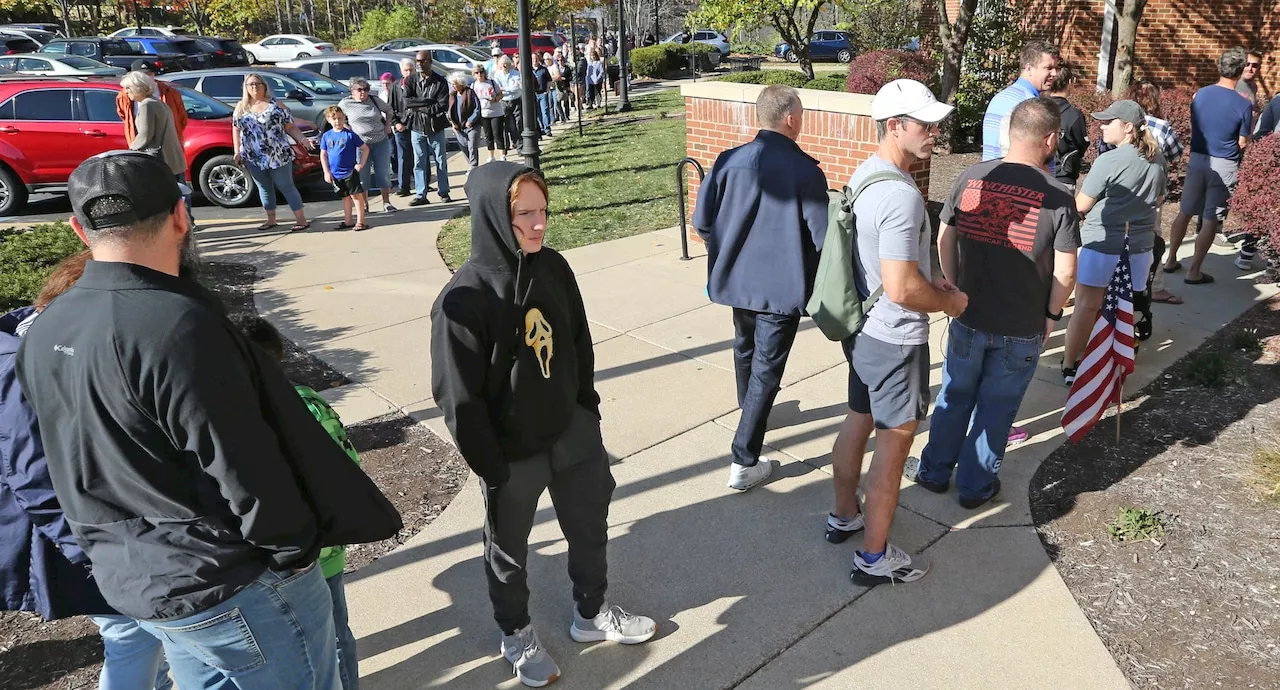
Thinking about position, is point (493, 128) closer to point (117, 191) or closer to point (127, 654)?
point (127, 654)

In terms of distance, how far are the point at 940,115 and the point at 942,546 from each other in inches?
71.5

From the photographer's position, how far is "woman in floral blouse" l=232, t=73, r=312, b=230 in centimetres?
924

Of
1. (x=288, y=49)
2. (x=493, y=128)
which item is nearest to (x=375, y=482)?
(x=493, y=128)

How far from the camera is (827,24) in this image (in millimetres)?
56906

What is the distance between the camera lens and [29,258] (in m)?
6.86

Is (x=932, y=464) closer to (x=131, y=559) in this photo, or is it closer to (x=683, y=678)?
(x=683, y=678)

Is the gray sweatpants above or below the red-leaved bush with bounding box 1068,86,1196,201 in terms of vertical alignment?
below

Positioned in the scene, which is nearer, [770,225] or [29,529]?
[29,529]

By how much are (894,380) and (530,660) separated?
5.41 feet

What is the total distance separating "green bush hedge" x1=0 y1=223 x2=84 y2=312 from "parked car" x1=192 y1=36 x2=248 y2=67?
69.1 ft

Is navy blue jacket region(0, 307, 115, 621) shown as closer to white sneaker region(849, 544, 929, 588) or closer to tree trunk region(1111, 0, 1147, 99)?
white sneaker region(849, 544, 929, 588)

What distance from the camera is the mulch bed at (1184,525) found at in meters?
3.26

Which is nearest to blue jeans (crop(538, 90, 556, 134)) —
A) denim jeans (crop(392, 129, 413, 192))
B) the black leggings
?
the black leggings

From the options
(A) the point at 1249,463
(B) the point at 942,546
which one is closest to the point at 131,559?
(B) the point at 942,546
